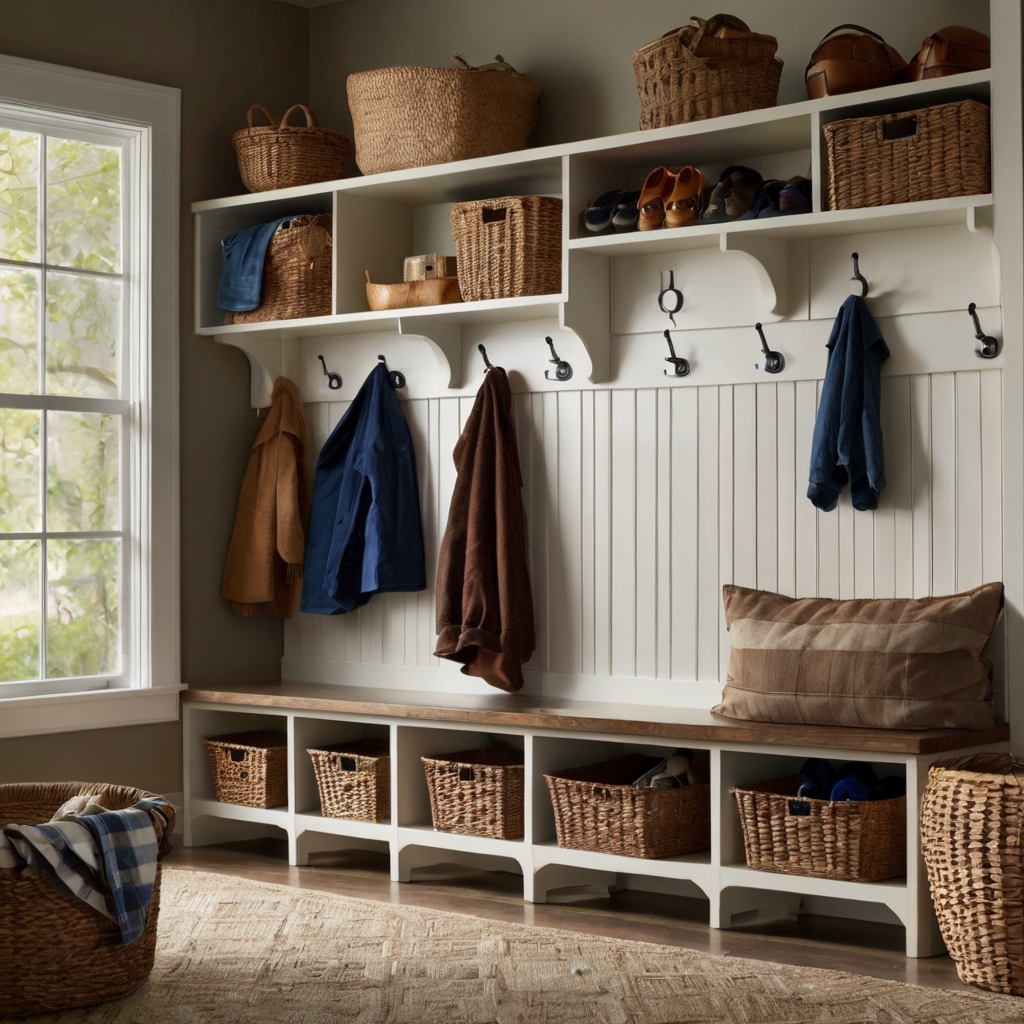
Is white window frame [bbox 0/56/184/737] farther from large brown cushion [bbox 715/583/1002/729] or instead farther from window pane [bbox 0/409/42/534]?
large brown cushion [bbox 715/583/1002/729]

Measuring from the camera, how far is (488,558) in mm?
4258

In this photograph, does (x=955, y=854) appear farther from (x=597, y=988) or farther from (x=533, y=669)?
(x=533, y=669)

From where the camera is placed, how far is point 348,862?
4.44 meters

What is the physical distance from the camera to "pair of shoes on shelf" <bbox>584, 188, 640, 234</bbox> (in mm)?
3979

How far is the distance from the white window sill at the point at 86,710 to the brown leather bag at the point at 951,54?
289 centimetres

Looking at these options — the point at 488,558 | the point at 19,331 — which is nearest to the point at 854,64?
the point at 488,558

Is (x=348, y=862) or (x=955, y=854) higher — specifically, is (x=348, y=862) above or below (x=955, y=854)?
below

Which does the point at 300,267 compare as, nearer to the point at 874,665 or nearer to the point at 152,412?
the point at 152,412

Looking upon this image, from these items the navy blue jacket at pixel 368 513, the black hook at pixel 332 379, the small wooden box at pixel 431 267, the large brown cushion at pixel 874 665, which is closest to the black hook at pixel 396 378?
the navy blue jacket at pixel 368 513

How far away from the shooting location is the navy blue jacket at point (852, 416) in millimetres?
3670

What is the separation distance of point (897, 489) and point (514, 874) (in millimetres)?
1596

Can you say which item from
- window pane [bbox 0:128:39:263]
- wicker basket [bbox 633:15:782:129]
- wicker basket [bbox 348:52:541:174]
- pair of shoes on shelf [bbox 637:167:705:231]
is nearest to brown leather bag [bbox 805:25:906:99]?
wicker basket [bbox 633:15:782:129]

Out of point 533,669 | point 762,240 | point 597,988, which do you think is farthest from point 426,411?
point 597,988

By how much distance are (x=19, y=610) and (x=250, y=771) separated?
86 cm
